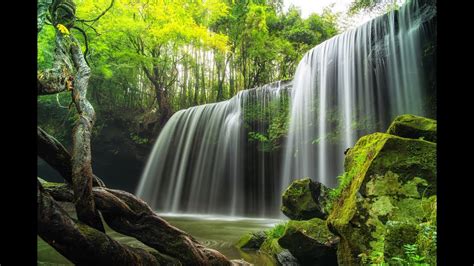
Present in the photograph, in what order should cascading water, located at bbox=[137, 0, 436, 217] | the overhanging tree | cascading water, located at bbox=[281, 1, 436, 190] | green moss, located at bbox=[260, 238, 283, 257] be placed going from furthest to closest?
cascading water, located at bbox=[137, 0, 436, 217]
cascading water, located at bbox=[281, 1, 436, 190]
green moss, located at bbox=[260, 238, 283, 257]
the overhanging tree

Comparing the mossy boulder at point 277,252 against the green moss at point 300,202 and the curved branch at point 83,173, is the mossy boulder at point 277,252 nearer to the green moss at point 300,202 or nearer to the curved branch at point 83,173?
the green moss at point 300,202

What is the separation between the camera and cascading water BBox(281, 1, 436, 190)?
8.45m

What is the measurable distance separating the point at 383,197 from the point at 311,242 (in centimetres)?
142

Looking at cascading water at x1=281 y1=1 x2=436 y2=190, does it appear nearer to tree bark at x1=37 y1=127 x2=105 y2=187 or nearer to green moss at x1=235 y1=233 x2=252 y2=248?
green moss at x1=235 y1=233 x2=252 y2=248

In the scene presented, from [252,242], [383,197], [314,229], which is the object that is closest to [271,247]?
[252,242]

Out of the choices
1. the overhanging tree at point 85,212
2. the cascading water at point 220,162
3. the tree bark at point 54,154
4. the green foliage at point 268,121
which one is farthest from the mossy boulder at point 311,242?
the cascading water at point 220,162

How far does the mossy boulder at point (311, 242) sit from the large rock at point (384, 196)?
55cm

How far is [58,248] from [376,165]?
3.13 m

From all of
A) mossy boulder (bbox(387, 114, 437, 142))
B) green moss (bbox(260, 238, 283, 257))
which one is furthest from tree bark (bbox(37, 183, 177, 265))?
mossy boulder (bbox(387, 114, 437, 142))

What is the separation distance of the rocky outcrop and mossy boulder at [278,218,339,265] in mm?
534
